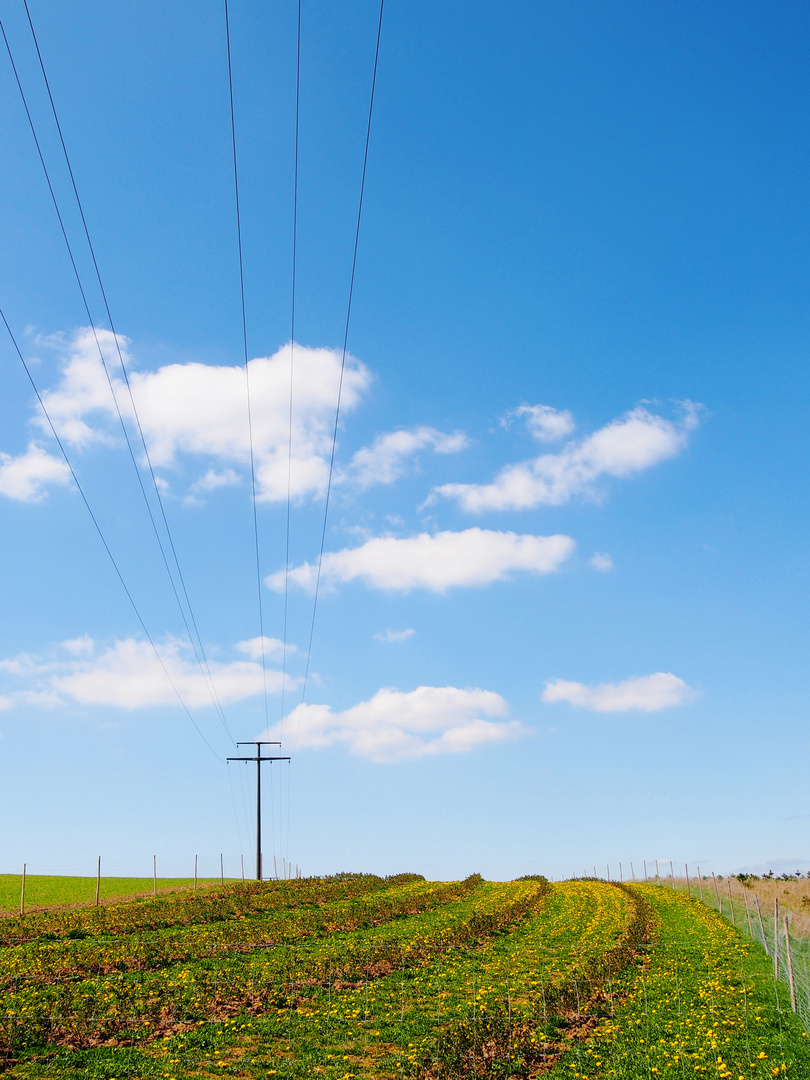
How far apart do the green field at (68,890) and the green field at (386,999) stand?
41.5ft

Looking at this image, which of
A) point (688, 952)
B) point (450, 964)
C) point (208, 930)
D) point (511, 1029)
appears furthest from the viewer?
point (208, 930)

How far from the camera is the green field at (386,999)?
570 inches

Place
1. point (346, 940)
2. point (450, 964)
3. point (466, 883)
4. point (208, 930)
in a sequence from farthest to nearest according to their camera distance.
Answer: point (466, 883) < point (208, 930) < point (346, 940) < point (450, 964)

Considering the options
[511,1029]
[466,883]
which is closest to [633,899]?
[466,883]

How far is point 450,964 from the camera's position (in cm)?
2398

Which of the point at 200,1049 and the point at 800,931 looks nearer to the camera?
the point at 200,1049

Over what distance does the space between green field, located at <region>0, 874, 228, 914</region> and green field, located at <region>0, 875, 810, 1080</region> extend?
1266cm

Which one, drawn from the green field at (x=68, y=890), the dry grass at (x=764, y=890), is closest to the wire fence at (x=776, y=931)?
the dry grass at (x=764, y=890)

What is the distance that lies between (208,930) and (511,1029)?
18130 millimetres

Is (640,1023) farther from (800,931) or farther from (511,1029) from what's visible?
(800,931)

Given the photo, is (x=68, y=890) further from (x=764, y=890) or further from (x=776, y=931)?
(x=764, y=890)

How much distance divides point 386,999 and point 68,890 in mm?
43349

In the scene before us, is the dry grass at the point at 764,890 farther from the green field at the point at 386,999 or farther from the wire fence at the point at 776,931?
the green field at the point at 386,999

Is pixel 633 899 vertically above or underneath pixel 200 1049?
underneath
